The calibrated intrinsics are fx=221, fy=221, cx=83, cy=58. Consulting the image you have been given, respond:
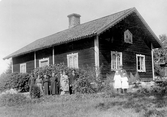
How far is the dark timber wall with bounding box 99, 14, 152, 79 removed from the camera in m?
15.3

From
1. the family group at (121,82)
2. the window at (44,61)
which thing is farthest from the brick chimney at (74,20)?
the family group at (121,82)

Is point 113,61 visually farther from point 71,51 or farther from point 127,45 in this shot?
point 71,51

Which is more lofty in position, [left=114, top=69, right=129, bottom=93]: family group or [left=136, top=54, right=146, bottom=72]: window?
[left=136, top=54, right=146, bottom=72]: window

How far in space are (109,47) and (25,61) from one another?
10.2 m

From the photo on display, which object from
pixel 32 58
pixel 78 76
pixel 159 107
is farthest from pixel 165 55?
pixel 159 107

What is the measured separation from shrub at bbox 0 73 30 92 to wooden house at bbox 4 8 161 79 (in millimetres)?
3333

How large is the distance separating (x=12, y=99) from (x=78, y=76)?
3871 millimetres

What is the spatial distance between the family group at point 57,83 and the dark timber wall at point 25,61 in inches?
341

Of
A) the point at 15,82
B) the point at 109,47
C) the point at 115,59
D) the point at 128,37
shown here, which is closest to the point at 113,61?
the point at 115,59

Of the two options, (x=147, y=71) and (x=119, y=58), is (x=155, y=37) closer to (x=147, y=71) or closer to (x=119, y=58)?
(x=147, y=71)

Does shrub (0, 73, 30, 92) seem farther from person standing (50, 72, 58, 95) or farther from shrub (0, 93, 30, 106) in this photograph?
shrub (0, 93, 30, 106)

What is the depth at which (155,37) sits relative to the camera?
18.7 meters

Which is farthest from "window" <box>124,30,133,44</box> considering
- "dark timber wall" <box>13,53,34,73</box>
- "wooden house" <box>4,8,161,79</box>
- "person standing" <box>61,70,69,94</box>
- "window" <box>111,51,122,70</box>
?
"dark timber wall" <box>13,53,34,73</box>

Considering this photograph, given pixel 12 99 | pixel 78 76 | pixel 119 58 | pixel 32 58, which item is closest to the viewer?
pixel 12 99
